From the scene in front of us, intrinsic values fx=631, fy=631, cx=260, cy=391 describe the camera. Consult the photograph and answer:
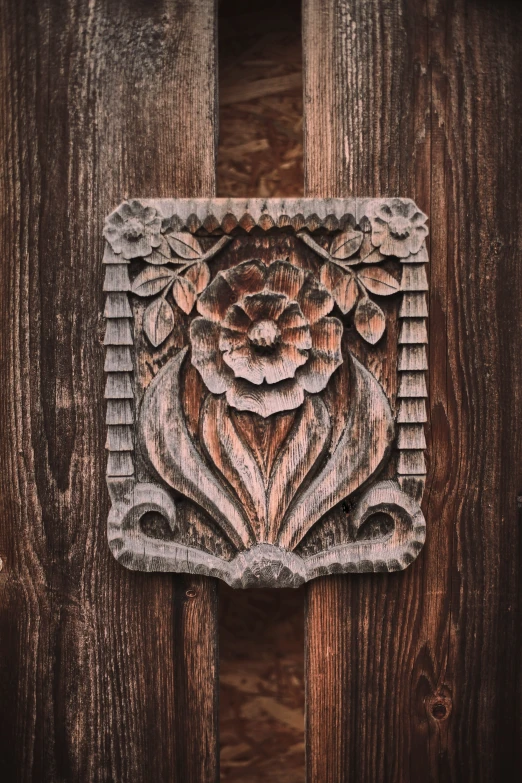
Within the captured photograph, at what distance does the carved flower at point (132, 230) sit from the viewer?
0.94m

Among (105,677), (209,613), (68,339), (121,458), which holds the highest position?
(68,339)

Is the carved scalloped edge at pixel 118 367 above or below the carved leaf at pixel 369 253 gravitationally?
below

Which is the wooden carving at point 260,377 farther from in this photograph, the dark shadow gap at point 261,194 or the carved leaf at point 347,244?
the dark shadow gap at point 261,194

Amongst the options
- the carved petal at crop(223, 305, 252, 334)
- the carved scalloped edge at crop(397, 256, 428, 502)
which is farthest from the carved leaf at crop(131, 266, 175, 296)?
the carved scalloped edge at crop(397, 256, 428, 502)

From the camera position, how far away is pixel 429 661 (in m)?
1.00

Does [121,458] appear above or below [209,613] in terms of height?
above

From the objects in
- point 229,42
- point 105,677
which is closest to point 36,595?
point 105,677

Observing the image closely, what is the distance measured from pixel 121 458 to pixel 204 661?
35cm

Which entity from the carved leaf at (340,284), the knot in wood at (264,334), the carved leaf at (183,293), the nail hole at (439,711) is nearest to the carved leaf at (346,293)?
the carved leaf at (340,284)

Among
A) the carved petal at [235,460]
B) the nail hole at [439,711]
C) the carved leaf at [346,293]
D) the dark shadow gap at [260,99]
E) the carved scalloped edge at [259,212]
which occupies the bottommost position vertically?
the nail hole at [439,711]

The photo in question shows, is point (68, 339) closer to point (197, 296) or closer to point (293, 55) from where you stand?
point (197, 296)

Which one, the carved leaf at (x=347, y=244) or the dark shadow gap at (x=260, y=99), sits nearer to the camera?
the carved leaf at (x=347, y=244)

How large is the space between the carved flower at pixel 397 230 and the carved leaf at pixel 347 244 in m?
0.02

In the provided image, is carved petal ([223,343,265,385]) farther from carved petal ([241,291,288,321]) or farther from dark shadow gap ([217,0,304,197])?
dark shadow gap ([217,0,304,197])
